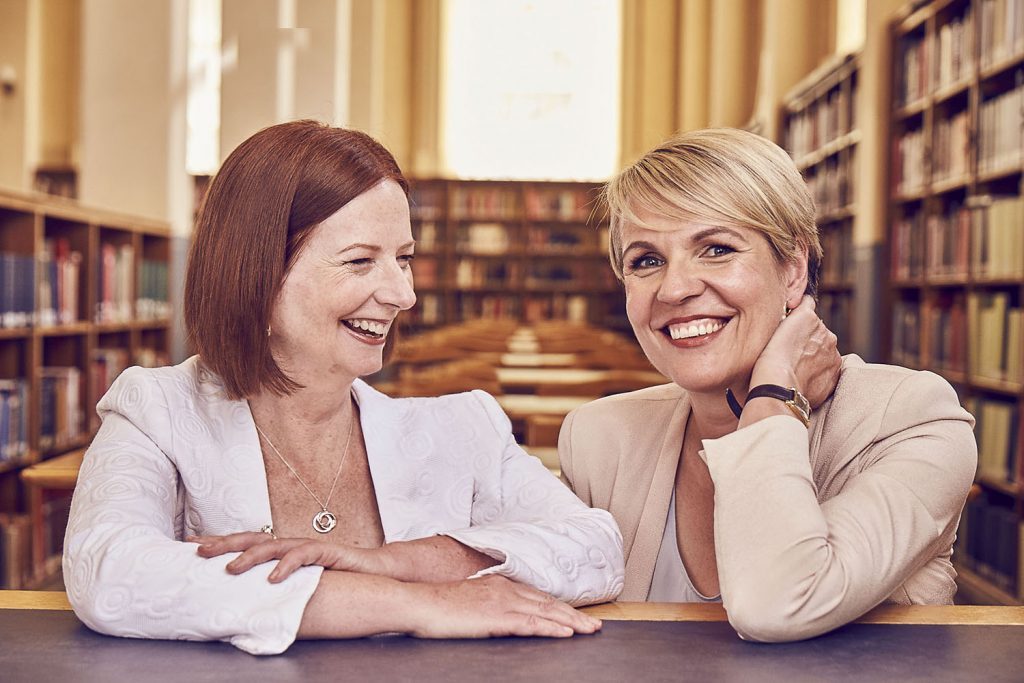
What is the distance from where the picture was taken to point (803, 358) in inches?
56.1

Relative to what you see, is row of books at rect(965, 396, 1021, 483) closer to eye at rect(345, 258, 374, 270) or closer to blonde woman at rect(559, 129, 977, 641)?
blonde woman at rect(559, 129, 977, 641)

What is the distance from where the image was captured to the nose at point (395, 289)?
135 cm

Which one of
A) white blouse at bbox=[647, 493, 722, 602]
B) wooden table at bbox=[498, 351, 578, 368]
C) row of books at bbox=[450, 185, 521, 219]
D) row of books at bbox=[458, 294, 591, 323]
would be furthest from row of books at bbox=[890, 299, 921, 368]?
row of books at bbox=[450, 185, 521, 219]

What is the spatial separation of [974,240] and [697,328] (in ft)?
11.8

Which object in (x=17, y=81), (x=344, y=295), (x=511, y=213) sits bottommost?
(x=344, y=295)

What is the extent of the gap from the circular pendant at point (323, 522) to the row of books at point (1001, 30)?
12.0ft

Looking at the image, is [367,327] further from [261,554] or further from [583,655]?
[583,655]

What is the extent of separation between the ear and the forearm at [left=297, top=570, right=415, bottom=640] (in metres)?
0.72

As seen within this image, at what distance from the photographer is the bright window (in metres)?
13.5

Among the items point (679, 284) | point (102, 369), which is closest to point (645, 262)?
point (679, 284)

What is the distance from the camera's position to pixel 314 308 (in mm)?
1353

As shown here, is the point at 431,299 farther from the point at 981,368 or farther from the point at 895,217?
the point at 981,368

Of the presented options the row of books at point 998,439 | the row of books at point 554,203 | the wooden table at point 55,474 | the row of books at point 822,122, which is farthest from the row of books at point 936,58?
the row of books at point 554,203

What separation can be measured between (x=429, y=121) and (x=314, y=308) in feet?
40.0
